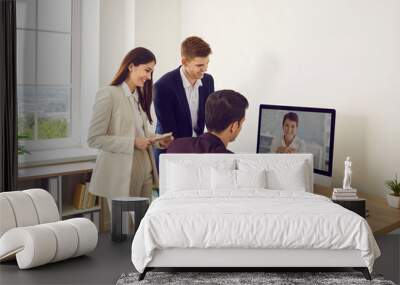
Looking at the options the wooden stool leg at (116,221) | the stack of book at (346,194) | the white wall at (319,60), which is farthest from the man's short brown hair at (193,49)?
the stack of book at (346,194)

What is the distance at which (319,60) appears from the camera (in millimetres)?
7703

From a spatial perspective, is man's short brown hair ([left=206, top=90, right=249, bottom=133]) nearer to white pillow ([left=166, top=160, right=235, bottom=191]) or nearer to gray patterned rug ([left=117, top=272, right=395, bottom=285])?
white pillow ([left=166, top=160, right=235, bottom=191])

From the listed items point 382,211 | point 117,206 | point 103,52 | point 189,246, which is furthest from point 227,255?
point 103,52

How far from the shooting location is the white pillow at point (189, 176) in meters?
6.56

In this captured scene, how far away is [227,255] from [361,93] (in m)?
2.73

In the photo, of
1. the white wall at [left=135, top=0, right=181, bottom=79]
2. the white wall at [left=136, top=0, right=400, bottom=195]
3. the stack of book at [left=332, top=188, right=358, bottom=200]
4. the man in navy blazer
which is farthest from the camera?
the white wall at [left=135, top=0, right=181, bottom=79]

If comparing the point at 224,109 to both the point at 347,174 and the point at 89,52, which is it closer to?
the point at 347,174

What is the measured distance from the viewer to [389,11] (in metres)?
7.01

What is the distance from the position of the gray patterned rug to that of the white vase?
4.83 feet

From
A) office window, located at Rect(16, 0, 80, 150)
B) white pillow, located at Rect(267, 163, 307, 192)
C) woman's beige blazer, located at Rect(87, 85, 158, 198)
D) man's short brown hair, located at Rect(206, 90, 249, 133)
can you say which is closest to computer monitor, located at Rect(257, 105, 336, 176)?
man's short brown hair, located at Rect(206, 90, 249, 133)

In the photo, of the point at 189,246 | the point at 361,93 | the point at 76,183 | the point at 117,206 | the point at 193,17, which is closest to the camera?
the point at 189,246

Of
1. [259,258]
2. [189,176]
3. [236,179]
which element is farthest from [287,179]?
[259,258]

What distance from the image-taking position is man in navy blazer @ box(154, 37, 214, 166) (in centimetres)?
786

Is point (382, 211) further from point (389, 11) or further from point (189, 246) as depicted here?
point (189, 246)
